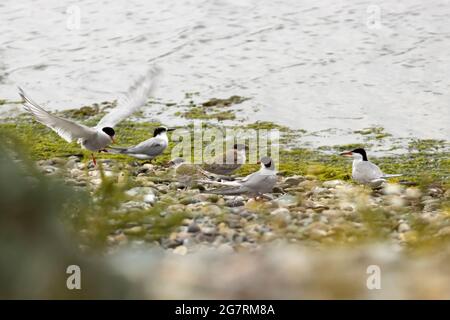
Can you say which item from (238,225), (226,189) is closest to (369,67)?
(226,189)

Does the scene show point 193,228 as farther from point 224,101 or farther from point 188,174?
point 224,101

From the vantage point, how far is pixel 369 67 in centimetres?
1783

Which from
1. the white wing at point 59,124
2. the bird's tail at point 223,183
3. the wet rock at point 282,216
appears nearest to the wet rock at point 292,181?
the bird's tail at point 223,183

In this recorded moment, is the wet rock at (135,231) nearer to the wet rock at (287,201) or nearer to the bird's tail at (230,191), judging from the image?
the bird's tail at (230,191)

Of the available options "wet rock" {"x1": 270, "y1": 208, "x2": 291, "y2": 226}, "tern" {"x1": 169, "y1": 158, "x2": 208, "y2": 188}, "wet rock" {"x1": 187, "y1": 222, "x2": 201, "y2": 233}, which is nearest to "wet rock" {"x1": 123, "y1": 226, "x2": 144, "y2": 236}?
"wet rock" {"x1": 187, "y1": 222, "x2": 201, "y2": 233}

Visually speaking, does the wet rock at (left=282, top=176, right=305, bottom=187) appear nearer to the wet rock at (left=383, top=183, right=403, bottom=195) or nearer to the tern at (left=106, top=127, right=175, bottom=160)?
the wet rock at (left=383, top=183, right=403, bottom=195)

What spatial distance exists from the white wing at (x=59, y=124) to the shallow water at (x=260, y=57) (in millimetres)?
4974

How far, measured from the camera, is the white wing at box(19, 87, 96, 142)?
7.14 metres

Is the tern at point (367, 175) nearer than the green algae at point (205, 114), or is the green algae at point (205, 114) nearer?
the tern at point (367, 175)

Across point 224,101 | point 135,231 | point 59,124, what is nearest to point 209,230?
point 135,231

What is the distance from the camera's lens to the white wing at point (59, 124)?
7.14 m

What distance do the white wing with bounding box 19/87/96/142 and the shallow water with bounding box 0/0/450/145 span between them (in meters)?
4.97
